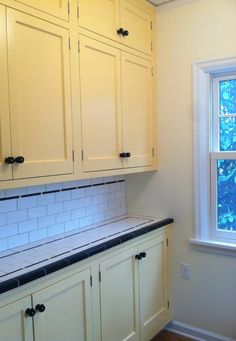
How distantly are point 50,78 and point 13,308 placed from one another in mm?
1101

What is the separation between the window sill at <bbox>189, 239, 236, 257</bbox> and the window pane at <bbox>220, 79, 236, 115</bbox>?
940 mm

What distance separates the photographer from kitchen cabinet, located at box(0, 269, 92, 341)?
4.57 feet

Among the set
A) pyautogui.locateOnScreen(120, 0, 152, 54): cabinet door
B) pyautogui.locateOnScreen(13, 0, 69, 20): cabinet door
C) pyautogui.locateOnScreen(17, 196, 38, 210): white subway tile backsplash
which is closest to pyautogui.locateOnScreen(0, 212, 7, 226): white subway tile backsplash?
pyautogui.locateOnScreen(17, 196, 38, 210): white subway tile backsplash

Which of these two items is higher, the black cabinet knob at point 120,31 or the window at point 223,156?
the black cabinet knob at point 120,31

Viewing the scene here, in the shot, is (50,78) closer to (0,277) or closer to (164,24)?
(0,277)

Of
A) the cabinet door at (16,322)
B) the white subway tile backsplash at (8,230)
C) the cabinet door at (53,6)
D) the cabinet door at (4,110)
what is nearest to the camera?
the cabinet door at (16,322)

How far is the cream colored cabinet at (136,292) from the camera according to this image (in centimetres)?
194

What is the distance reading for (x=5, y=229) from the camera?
181cm

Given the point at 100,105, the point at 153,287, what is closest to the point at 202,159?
the point at 100,105

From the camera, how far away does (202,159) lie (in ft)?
7.93

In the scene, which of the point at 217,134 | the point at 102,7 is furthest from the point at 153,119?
the point at 102,7

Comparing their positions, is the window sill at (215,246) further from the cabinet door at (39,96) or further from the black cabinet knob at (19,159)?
the black cabinet knob at (19,159)

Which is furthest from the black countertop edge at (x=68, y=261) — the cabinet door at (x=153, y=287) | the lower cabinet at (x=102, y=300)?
the cabinet door at (x=153, y=287)

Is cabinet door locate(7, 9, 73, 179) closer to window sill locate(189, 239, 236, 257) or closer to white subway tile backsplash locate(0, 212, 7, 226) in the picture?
white subway tile backsplash locate(0, 212, 7, 226)
